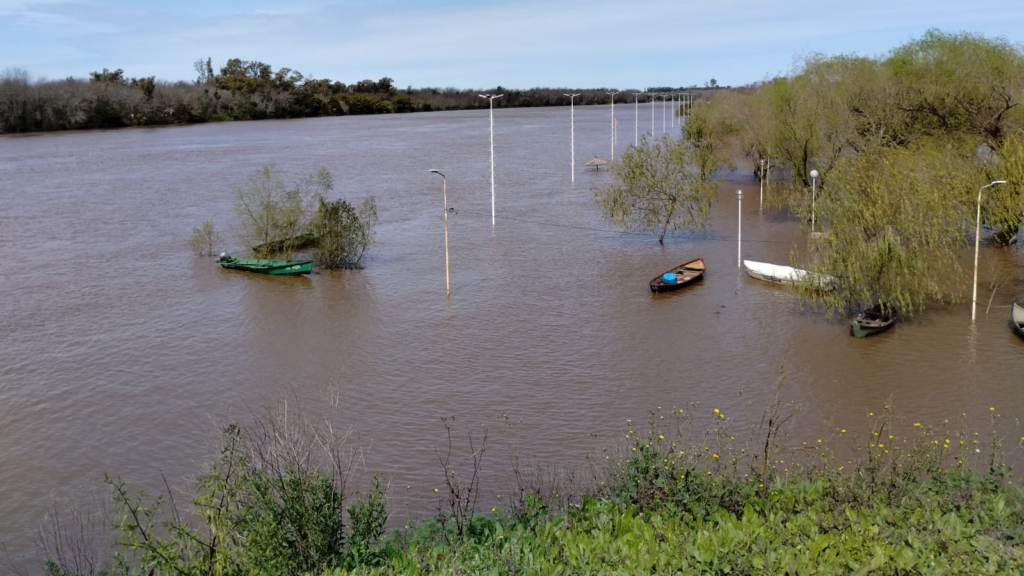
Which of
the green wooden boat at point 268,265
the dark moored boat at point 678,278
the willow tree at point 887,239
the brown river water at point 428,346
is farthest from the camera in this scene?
the green wooden boat at point 268,265

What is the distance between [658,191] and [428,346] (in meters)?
14.6

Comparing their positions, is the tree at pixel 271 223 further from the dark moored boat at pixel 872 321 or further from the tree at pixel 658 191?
the dark moored boat at pixel 872 321

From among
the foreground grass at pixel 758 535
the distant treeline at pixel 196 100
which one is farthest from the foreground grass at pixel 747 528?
the distant treeline at pixel 196 100

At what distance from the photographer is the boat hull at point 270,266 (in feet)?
98.7

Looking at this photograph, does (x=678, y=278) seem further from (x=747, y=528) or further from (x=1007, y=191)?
(x=747, y=528)

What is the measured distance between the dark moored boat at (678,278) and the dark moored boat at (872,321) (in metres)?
5.78

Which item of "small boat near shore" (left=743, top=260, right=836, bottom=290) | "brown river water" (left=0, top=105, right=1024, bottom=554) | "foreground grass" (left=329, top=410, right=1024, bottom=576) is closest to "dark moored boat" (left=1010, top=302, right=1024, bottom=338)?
"brown river water" (left=0, top=105, right=1024, bottom=554)

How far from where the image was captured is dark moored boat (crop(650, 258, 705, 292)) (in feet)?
87.4

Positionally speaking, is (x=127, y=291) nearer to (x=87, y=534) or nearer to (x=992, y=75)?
(x=87, y=534)

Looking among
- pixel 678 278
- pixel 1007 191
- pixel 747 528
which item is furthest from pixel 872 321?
pixel 747 528

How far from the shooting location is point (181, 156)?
225 feet

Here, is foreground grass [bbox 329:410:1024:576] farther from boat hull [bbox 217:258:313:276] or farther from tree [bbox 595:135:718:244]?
tree [bbox 595:135:718:244]

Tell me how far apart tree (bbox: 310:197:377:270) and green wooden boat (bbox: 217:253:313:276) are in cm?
75

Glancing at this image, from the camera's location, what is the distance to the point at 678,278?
27109 mm
